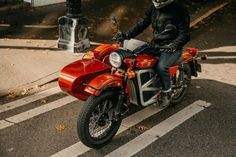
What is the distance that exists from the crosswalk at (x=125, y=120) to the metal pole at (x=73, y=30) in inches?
79.3

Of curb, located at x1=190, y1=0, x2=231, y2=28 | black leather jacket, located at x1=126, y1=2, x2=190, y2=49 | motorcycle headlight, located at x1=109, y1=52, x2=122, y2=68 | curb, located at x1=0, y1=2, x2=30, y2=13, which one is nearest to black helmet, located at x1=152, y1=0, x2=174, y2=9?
black leather jacket, located at x1=126, y1=2, x2=190, y2=49

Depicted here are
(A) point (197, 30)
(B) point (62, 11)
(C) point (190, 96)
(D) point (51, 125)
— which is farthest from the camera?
(B) point (62, 11)

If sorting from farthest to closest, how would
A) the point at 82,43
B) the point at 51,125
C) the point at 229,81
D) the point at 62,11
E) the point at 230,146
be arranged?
the point at 62,11 → the point at 82,43 → the point at 229,81 → the point at 51,125 → the point at 230,146

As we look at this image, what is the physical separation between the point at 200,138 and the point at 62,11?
831 centimetres

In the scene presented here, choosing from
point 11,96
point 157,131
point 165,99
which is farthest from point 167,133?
point 11,96

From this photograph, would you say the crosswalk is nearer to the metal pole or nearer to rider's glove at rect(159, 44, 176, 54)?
rider's glove at rect(159, 44, 176, 54)

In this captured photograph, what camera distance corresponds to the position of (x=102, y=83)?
5445 millimetres

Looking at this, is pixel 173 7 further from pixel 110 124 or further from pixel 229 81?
pixel 229 81

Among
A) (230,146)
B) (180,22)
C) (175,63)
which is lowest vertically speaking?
(230,146)

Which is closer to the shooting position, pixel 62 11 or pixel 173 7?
pixel 173 7

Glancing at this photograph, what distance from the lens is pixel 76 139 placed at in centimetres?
604

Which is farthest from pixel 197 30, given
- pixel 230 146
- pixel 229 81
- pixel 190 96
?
pixel 230 146

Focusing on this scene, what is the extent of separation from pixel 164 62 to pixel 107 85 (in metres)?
1.19

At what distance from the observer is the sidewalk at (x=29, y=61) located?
800 cm
